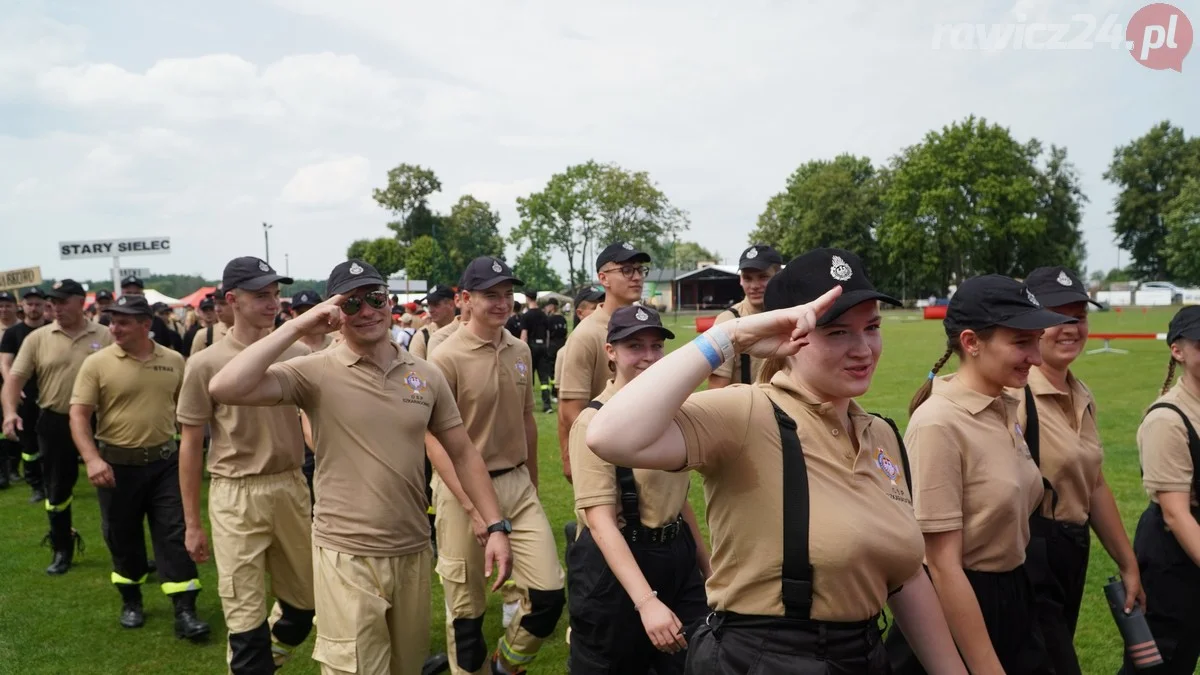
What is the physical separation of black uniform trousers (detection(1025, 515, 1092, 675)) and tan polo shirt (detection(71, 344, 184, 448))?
6.21m

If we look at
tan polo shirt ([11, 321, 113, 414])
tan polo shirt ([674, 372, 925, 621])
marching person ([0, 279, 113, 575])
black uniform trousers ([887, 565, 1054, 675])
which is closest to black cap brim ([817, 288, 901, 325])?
tan polo shirt ([674, 372, 925, 621])

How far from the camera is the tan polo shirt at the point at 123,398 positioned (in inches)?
253

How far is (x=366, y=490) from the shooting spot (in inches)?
152

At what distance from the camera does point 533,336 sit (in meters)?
18.0

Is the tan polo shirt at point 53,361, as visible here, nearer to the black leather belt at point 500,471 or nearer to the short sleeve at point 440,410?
the black leather belt at point 500,471

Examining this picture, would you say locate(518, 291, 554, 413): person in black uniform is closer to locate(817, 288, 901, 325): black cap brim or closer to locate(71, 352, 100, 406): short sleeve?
locate(71, 352, 100, 406): short sleeve

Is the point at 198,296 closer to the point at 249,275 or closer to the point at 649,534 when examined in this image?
the point at 249,275

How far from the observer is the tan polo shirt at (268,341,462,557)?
386 cm

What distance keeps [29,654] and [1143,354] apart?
2812 centimetres

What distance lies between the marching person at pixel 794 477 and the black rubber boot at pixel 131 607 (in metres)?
5.80

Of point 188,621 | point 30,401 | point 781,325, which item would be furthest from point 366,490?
point 30,401

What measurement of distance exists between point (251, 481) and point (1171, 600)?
17.1 ft

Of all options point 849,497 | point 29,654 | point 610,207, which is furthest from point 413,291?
point 849,497

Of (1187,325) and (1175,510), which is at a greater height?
(1187,325)
